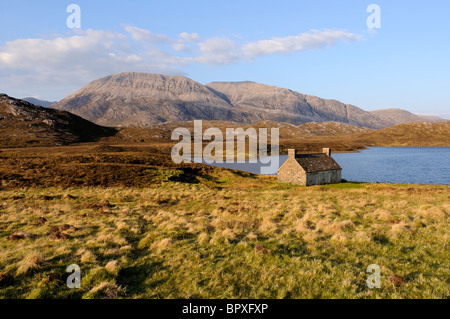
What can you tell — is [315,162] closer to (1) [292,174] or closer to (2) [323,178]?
(2) [323,178]

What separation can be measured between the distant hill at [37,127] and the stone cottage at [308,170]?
126 meters

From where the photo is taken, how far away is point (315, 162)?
60.3 metres

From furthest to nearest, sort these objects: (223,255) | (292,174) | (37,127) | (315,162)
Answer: (37,127), (315,162), (292,174), (223,255)

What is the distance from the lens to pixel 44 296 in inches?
358

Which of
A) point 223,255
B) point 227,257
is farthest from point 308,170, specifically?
point 227,257

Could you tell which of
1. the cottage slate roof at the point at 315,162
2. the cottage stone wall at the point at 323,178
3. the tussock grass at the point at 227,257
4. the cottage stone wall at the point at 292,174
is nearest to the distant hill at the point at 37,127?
the cottage stone wall at the point at 292,174

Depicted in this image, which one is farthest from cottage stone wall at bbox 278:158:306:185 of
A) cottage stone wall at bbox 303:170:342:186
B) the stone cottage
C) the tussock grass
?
the tussock grass

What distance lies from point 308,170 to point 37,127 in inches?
6717

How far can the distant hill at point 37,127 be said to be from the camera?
135375mm

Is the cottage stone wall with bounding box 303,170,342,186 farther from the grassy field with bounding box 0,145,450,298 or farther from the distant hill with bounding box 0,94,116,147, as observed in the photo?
the distant hill with bounding box 0,94,116,147

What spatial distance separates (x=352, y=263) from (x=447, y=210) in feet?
59.7

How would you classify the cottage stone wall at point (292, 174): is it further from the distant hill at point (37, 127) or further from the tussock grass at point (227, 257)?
the distant hill at point (37, 127)

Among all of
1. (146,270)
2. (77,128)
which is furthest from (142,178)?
(77,128)

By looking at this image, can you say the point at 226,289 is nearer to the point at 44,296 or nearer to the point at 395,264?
the point at 44,296
